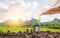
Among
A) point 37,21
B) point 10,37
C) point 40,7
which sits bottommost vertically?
point 10,37

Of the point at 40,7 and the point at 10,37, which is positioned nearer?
the point at 10,37

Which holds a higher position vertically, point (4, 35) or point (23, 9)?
point (23, 9)

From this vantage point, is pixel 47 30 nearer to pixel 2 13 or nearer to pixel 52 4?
pixel 52 4

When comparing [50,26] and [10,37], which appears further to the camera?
[50,26]

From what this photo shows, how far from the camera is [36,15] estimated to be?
561 centimetres

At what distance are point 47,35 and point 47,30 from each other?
0.72ft

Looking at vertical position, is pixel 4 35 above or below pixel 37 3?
below

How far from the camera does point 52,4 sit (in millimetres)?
5680

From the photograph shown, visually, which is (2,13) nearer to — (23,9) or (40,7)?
(23,9)

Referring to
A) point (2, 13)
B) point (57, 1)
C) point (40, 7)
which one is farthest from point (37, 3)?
point (2, 13)

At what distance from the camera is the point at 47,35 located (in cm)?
547

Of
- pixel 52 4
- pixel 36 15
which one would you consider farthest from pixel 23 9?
pixel 52 4

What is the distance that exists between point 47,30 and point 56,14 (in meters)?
0.47

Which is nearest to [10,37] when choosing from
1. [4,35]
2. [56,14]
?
[4,35]
